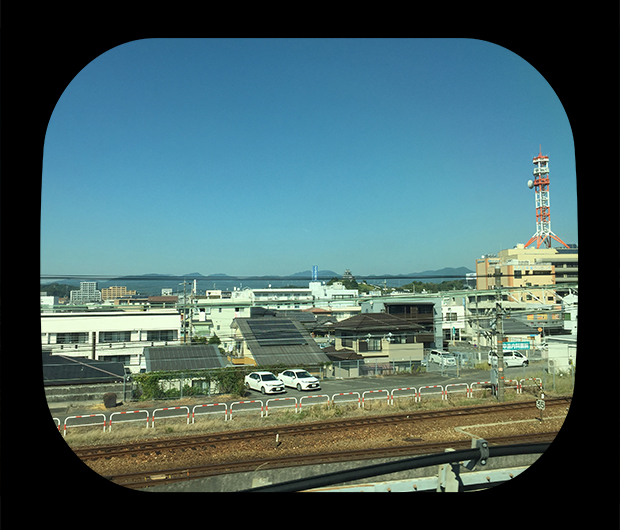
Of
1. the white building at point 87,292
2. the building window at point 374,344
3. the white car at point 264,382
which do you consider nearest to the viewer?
the white building at point 87,292

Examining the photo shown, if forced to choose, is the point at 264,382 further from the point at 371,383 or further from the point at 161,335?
the point at 161,335

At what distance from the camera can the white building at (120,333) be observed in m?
10.2

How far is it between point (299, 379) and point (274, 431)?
11.0 feet

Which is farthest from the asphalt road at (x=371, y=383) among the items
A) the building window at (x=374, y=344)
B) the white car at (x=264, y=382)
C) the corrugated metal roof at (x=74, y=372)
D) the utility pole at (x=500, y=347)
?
the building window at (x=374, y=344)

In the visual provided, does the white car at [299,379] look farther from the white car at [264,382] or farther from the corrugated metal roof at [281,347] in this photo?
the corrugated metal roof at [281,347]

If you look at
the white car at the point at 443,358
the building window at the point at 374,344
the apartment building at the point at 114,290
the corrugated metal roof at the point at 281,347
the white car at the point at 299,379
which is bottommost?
the white car at the point at 443,358

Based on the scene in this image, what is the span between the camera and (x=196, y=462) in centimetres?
473

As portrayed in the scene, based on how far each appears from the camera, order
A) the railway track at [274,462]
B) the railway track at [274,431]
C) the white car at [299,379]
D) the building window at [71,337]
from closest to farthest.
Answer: the railway track at [274,462]
the railway track at [274,431]
the white car at [299,379]
the building window at [71,337]

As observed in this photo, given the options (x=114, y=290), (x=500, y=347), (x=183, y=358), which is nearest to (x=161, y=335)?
(x=183, y=358)

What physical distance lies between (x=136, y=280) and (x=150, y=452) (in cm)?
209

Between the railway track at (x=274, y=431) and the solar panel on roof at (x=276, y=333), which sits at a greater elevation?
the solar panel on roof at (x=276, y=333)

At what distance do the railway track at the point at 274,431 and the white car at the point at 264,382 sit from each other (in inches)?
96.6

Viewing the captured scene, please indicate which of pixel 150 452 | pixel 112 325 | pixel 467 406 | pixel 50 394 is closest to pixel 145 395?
pixel 50 394
